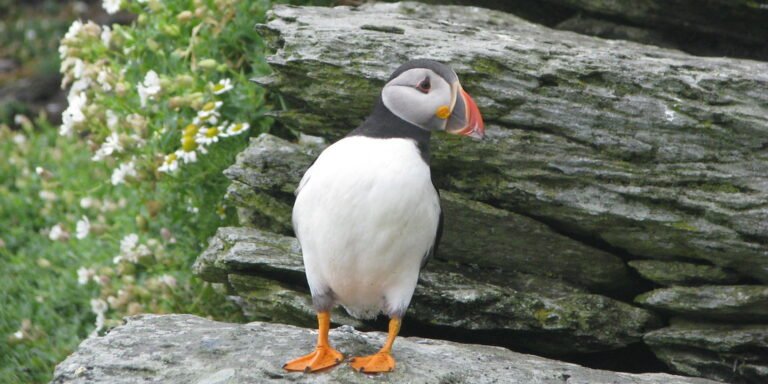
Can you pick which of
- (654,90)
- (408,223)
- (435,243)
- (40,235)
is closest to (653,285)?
(654,90)

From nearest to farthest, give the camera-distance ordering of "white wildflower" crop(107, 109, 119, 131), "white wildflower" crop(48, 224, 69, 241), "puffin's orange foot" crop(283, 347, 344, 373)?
"puffin's orange foot" crop(283, 347, 344, 373)
"white wildflower" crop(107, 109, 119, 131)
"white wildflower" crop(48, 224, 69, 241)

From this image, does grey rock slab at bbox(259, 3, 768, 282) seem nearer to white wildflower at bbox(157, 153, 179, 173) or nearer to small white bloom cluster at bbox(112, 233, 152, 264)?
white wildflower at bbox(157, 153, 179, 173)

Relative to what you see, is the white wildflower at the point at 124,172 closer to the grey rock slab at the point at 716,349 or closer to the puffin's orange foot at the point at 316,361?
the puffin's orange foot at the point at 316,361

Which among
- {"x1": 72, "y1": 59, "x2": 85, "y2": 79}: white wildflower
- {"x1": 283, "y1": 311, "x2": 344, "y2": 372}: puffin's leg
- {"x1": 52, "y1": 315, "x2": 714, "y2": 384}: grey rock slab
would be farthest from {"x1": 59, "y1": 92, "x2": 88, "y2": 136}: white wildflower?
{"x1": 283, "y1": 311, "x2": 344, "y2": 372}: puffin's leg

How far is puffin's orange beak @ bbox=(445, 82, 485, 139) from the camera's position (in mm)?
4613

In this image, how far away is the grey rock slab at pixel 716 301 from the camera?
208 inches

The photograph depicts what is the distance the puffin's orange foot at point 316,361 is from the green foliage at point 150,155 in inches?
81.6

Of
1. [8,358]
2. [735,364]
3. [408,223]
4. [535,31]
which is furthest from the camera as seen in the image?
[8,358]

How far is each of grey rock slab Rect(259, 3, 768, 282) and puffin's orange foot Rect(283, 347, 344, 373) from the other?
4.56 ft

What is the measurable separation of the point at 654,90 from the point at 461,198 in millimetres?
1118

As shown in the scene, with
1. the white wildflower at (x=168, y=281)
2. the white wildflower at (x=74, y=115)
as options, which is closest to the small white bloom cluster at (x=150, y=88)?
the white wildflower at (x=74, y=115)

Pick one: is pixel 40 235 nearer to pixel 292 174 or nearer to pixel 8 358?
pixel 8 358

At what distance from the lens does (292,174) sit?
591 cm

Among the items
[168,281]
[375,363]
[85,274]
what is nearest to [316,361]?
[375,363]
